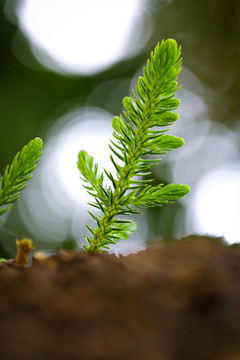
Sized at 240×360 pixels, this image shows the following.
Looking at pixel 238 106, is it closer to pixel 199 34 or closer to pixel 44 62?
pixel 199 34

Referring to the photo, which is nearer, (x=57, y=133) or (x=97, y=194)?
(x=97, y=194)

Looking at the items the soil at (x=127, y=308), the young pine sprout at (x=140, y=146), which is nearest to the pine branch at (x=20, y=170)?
the young pine sprout at (x=140, y=146)

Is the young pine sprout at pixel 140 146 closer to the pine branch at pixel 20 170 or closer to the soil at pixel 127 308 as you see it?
the pine branch at pixel 20 170

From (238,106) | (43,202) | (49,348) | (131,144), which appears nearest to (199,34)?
(238,106)

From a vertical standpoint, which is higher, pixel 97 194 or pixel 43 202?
pixel 43 202

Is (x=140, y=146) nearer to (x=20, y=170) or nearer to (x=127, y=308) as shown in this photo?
(x=20, y=170)

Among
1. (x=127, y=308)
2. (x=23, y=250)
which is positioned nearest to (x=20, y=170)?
(x=23, y=250)
